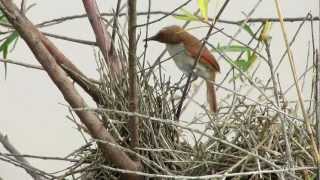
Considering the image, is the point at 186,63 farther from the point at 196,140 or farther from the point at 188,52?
the point at 196,140

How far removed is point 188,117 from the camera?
1.33 meters

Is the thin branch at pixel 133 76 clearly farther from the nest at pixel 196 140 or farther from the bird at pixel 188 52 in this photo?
the bird at pixel 188 52

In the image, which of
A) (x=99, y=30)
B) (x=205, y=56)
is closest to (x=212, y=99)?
(x=205, y=56)

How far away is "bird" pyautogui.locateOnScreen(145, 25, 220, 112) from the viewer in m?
0.81

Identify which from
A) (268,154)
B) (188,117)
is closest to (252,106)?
(268,154)

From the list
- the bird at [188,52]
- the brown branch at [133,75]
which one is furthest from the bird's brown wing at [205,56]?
the brown branch at [133,75]

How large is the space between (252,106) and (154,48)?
67 centimetres

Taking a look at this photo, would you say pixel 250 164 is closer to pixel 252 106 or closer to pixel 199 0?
pixel 252 106

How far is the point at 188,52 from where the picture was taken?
0.83m

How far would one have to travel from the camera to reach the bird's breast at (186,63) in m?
0.84

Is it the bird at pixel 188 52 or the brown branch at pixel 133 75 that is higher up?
the bird at pixel 188 52

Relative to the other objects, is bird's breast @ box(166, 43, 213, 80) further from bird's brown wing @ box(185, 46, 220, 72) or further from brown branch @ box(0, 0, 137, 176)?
brown branch @ box(0, 0, 137, 176)

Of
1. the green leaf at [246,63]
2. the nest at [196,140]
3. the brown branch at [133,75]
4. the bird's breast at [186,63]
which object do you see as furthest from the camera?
the bird's breast at [186,63]

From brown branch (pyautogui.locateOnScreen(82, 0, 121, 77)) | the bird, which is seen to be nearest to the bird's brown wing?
the bird
